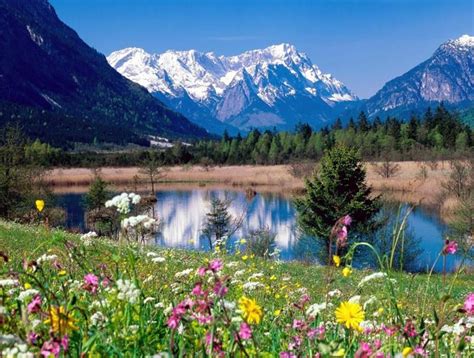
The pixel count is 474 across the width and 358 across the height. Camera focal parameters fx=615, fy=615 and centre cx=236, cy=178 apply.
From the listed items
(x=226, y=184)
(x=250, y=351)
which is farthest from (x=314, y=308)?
(x=226, y=184)

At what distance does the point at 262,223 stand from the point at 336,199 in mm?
13680

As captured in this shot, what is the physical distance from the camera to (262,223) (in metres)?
51.5

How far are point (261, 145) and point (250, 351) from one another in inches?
5271

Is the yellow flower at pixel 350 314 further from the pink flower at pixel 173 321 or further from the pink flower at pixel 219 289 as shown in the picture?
the pink flower at pixel 173 321

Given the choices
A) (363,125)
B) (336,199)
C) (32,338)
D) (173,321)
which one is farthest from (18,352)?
(363,125)

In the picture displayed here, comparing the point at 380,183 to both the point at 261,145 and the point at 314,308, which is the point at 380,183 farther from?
the point at 261,145

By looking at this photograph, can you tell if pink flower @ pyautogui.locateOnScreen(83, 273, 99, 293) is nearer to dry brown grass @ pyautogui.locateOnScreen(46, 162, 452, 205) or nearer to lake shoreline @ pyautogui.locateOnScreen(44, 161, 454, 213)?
lake shoreline @ pyautogui.locateOnScreen(44, 161, 454, 213)

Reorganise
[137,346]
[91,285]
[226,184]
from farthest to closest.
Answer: [226,184] → [91,285] → [137,346]

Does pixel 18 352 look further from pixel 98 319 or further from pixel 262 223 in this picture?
pixel 262 223

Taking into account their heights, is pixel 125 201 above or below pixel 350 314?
above

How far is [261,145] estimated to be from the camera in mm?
136250

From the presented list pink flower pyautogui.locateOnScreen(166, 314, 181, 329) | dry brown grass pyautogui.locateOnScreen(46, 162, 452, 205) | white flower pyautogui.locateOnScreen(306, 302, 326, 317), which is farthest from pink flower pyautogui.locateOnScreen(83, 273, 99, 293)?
dry brown grass pyautogui.locateOnScreen(46, 162, 452, 205)

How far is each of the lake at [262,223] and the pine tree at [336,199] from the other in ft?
4.73

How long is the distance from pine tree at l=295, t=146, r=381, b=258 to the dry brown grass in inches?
602
